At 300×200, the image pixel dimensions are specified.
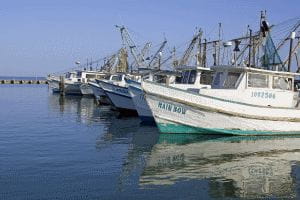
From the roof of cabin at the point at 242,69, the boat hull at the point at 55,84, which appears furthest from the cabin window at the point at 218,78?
the boat hull at the point at 55,84

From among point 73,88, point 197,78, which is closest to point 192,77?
point 197,78

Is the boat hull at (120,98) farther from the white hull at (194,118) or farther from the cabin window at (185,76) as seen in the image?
the white hull at (194,118)

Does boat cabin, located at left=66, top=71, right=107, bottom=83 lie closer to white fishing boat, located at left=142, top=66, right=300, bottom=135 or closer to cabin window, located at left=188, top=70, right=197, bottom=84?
cabin window, located at left=188, top=70, right=197, bottom=84

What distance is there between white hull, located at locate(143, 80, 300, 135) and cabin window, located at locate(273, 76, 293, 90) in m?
1.68

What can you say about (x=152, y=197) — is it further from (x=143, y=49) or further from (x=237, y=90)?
(x=143, y=49)

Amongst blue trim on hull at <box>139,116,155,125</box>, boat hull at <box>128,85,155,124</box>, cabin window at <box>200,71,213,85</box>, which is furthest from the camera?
blue trim on hull at <box>139,116,155,125</box>

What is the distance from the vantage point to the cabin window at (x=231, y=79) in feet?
68.9

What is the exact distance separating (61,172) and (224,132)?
10.1 m

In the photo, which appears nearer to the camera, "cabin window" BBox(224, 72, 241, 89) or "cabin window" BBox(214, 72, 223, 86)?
"cabin window" BBox(224, 72, 241, 89)

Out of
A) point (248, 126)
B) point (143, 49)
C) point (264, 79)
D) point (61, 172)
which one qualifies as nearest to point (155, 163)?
point (61, 172)

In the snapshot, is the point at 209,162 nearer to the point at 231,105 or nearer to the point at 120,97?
the point at 231,105

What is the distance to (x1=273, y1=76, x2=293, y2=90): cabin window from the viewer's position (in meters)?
21.5

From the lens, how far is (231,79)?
21.2 meters

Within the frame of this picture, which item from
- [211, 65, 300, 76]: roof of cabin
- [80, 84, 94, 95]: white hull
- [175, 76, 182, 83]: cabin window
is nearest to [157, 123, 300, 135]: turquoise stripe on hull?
[211, 65, 300, 76]: roof of cabin
